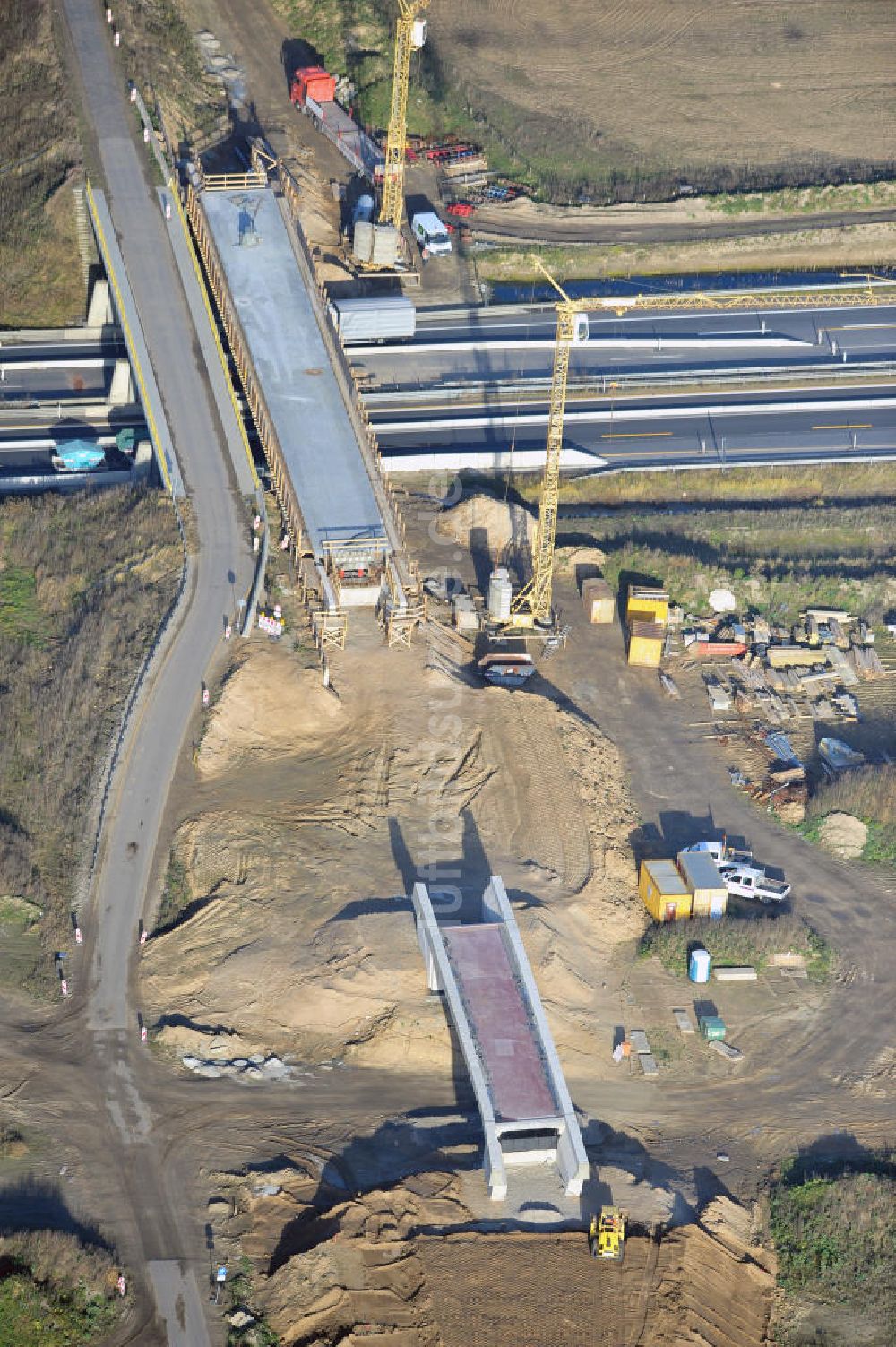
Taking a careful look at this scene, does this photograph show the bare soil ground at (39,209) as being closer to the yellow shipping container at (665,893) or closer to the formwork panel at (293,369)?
the formwork panel at (293,369)

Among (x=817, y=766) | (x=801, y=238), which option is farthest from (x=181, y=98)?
(x=817, y=766)

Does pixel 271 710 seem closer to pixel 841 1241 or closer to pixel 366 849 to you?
pixel 366 849

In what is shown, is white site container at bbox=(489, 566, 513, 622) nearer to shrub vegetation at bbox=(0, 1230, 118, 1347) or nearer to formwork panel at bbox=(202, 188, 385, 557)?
formwork panel at bbox=(202, 188, 385, 557)

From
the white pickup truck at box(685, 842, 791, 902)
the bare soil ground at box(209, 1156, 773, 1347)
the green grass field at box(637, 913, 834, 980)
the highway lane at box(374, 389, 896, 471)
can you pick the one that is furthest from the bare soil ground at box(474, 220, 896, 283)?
the bare soil ground at box(209, 1156, 773, 1347)

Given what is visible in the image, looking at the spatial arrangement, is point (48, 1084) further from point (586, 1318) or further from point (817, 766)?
point (817, 766)

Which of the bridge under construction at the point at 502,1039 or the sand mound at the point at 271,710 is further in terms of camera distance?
the sand mound at the point at 271,710

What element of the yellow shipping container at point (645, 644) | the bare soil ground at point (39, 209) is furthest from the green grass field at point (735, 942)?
the bare soil ground at point (39, 209)
